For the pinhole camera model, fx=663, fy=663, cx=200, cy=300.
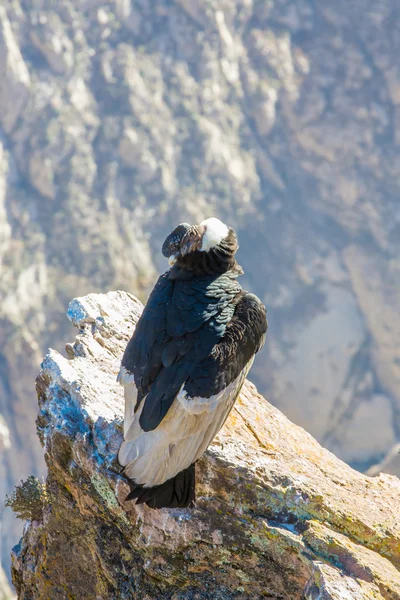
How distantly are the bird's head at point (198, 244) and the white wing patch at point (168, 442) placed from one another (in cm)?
140

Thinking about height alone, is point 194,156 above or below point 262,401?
above

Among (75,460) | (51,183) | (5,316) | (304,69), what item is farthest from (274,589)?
(304,69)

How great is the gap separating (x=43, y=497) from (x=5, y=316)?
139ft

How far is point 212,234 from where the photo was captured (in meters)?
6.16

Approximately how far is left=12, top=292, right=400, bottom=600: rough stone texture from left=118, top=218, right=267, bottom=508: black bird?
357 mm

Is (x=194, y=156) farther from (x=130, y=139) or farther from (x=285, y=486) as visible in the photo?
(x=285, y=486)

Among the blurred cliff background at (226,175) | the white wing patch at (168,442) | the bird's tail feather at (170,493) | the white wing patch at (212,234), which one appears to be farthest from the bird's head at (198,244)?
the blurred cliff background at (226,175)

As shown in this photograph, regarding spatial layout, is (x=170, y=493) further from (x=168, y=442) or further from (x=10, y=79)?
(x=10, y=79)

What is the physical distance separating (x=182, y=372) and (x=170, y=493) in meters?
0.94

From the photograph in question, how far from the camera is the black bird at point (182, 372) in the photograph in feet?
16.8

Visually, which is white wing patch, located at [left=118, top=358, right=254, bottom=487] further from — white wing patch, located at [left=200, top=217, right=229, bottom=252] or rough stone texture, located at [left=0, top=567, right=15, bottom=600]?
rough stone texture, located at [left=0, top=567, right=15, bottom=600]

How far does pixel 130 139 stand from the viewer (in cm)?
5275

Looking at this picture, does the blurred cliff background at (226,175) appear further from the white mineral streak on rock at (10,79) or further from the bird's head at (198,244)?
the bird's head at (198,244)

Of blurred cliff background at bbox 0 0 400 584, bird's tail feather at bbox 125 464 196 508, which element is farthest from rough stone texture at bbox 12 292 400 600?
blurred cliff background at bbox 0 0 400 584
